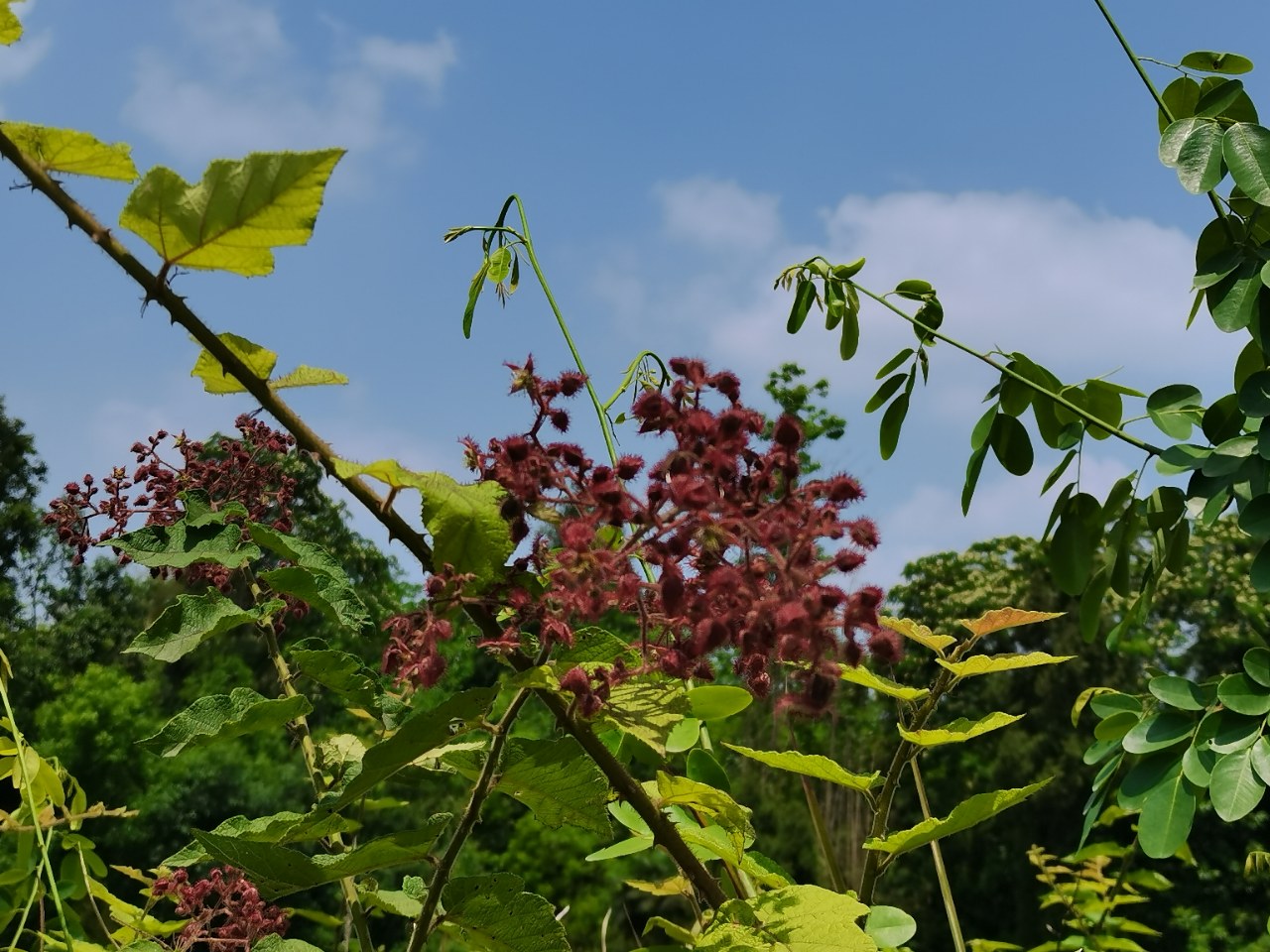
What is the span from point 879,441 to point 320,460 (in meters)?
1.29

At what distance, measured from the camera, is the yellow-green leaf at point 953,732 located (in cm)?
112

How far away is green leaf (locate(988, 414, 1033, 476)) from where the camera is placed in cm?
182

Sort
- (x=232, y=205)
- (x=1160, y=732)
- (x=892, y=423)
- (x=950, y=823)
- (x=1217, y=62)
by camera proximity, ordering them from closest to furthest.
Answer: (x=232, y=205)
(x=950, y=823)
(x=1160, y=732)
(x=1217, y=62)
(x=892, y=423)

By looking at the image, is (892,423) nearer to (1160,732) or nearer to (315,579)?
(1160,732)

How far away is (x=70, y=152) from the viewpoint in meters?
Answer: 0.80

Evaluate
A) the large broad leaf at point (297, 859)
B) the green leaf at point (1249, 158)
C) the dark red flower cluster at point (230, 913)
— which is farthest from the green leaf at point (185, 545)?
the green leaf at point (1249, 158)

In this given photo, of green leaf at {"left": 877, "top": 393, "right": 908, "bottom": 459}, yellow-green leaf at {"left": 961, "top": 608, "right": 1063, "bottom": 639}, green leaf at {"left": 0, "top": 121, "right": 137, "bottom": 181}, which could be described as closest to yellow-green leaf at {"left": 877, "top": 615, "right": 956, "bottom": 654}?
yellow-green leaf at {"left": 961, "top": 608, "right": 1063, "bottom": 639}

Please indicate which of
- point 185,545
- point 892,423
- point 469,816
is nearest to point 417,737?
point 469,816

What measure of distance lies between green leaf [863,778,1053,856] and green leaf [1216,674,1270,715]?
1.47ft

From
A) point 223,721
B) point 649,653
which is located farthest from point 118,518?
point 649,653

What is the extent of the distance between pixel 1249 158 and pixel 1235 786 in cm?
86

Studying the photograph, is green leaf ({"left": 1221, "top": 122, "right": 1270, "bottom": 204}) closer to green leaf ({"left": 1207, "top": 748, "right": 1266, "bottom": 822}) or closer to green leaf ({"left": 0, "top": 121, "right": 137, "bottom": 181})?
green leaf ({"left": 1207, "top": 748, "right": 1266, "bottom": 822})

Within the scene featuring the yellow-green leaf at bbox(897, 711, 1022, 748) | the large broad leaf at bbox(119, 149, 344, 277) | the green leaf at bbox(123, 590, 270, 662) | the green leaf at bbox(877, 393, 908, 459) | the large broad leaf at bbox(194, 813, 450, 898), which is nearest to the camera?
the large broad leaf at bbox(119, 149, 344, 277)

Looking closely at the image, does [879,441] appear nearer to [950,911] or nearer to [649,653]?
[950,911]
